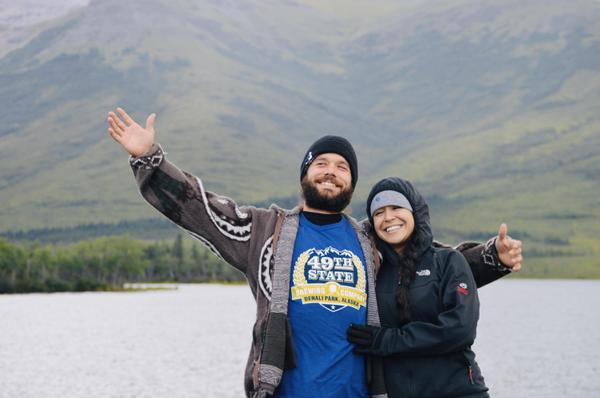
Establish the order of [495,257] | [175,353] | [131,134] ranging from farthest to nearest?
[175,353]
[495,257]
[131,134]

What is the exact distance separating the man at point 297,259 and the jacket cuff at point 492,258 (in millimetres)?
1408

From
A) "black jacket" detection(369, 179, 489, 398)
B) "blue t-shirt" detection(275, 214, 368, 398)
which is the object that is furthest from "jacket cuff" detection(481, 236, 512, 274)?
"blue t-shirt" detection(275, 214, 368, 398)

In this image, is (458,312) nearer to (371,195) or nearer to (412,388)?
(412,388)

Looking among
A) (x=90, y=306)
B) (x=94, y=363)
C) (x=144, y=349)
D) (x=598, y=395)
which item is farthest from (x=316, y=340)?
(x=90, y=306)

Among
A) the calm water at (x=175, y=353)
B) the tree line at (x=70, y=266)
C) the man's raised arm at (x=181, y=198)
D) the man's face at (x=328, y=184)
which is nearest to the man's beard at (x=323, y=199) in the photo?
the man's face at (x=328, y=184)

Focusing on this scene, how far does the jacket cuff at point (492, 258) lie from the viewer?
8.75 m

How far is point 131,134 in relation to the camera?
309 inches

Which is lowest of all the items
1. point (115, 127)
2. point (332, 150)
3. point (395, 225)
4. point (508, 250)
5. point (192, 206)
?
point (508, 250)

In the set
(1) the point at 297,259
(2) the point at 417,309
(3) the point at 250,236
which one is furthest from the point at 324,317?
(3) the point at 250,236

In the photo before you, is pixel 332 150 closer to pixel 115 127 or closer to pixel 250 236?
pixel 250 236

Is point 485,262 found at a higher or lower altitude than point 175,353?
higher

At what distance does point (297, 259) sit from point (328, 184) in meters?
0.83

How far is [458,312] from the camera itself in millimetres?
7711

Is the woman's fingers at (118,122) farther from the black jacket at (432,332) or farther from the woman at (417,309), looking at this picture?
the black jacket at (432,332)
